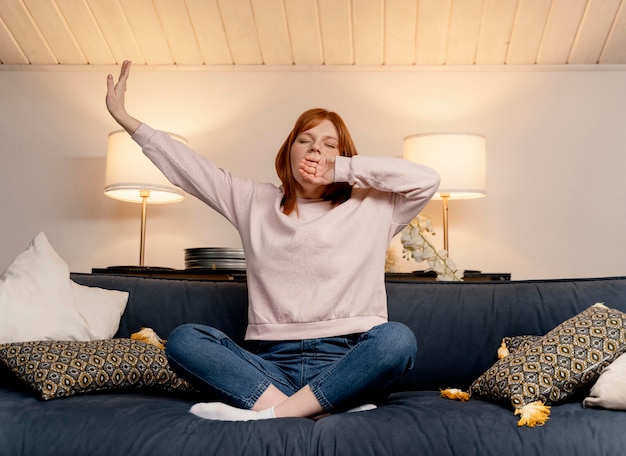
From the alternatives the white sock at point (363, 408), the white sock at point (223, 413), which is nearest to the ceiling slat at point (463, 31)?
the white sock at point (363, 408)

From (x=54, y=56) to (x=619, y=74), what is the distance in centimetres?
272

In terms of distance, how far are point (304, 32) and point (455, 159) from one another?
0.93 m

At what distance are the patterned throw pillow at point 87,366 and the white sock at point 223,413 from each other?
330mm

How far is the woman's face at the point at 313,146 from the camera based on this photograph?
219 cm

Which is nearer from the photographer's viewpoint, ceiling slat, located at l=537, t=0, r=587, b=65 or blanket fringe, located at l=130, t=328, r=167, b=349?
blanket fringe, located at l=130, t=328, r=167, b=349

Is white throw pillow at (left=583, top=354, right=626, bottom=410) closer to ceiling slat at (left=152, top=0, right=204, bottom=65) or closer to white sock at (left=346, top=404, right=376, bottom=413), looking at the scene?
white sock at (left=346, top=404, right=376, bottom=413)

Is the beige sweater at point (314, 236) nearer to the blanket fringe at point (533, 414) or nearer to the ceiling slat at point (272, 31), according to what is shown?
the blanket fringe at point (533, 414)

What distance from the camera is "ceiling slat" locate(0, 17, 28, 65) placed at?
3.67 metres

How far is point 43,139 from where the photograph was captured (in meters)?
3.80

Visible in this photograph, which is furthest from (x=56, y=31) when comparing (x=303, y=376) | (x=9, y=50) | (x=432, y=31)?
(x=303, y=376)

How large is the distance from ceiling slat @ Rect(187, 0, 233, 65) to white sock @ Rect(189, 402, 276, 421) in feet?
7.40

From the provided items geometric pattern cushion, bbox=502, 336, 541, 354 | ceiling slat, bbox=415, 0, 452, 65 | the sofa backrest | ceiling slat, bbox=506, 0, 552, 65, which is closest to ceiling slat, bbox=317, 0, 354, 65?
ceiling slat, bbox=415, 0, 452, 65

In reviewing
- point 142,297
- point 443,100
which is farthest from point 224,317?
point 443,100

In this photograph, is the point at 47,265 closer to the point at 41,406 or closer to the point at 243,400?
the point at 41,406
